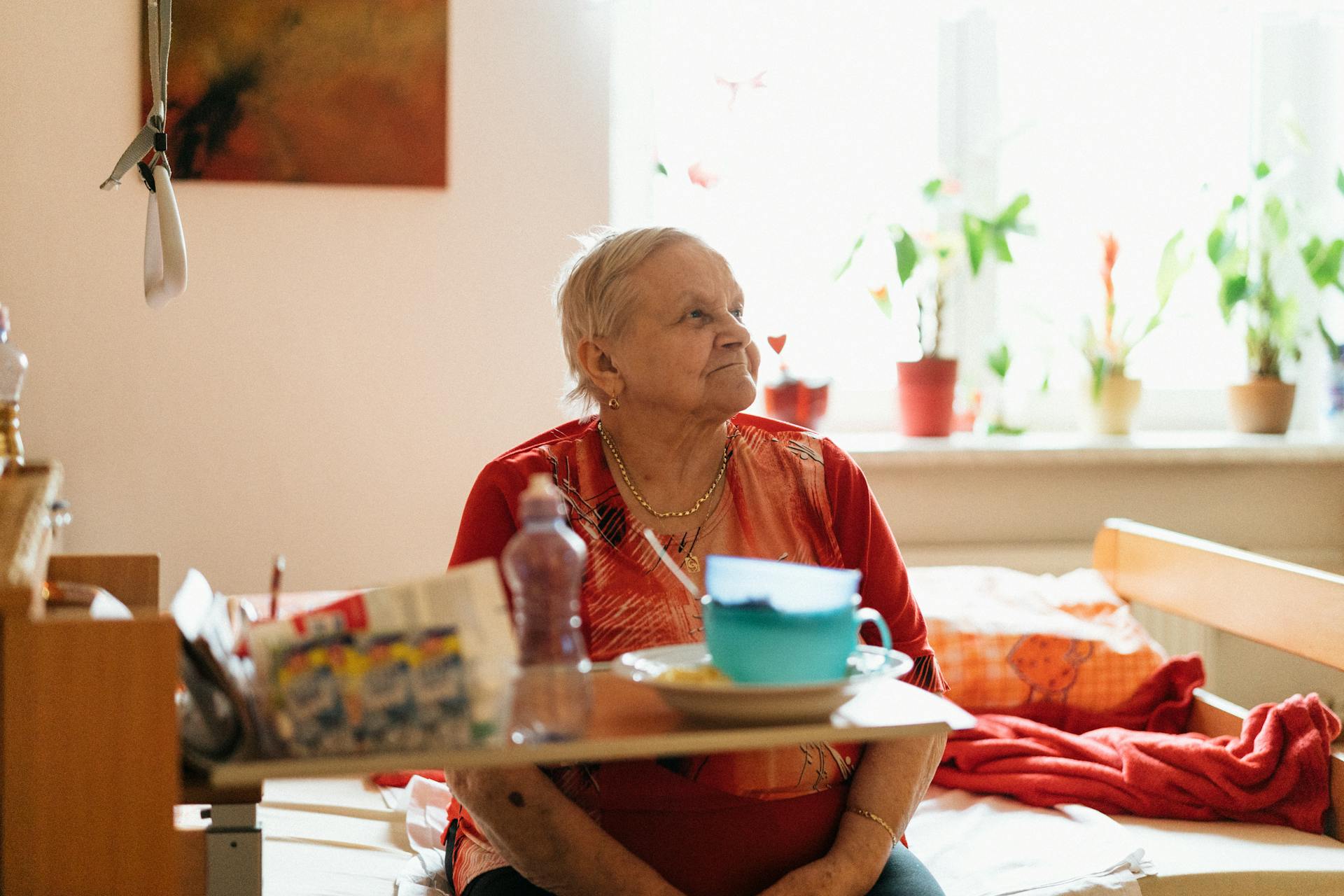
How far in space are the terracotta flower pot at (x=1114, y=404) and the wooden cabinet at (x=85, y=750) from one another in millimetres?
2569

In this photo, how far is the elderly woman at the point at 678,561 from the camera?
1.35m

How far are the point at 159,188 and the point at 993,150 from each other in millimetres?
2293

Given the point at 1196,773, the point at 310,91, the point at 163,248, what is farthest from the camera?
the point at 310,91

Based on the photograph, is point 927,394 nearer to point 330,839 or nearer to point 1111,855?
point 1111,855

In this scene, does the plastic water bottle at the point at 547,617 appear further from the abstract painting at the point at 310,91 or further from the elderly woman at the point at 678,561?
the abstract painting at the point at 310,91

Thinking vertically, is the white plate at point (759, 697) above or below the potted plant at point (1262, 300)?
below

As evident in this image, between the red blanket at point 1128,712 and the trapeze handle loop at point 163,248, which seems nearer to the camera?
the trapeze handle loop at point 163,248

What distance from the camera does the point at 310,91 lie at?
2.54 metres

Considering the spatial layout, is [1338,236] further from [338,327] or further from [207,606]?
[207,606]

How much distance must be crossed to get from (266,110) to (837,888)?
186 cm

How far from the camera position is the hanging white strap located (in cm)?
123

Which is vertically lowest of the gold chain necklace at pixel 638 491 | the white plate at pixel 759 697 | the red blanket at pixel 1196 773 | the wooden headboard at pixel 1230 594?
the red blanket at pixel 1196 773

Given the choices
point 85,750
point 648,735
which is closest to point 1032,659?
point 648,735

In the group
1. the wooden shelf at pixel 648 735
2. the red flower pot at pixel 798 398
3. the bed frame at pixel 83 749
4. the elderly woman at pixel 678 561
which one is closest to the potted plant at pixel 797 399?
the red flower pot at pixel 798 398
